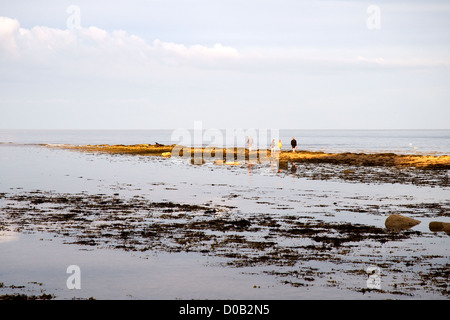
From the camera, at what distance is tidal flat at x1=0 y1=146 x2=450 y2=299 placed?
12141mm

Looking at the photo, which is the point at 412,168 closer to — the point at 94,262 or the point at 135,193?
the point at 135,193

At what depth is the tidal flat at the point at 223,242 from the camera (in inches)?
478

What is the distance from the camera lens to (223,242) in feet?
55.2

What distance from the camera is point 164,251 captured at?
1545 cm

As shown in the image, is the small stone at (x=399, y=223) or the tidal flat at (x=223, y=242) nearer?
the tidal flat at (x=223, y=242)

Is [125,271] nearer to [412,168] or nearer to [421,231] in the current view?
[421,231]

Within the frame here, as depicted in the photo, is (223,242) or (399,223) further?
(399,223)

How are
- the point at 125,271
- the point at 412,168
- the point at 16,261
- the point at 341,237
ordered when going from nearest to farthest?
the point at 125,271, the point at 16,261, the point at 341,237, the point at 412,168

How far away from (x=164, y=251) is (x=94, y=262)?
7.22ft

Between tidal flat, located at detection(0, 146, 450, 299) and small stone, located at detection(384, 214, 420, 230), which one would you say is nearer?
tidal flat, located at detection(0, 146, 450, 299)

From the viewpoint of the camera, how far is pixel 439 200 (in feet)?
90.5

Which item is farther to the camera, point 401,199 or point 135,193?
point 135,193
